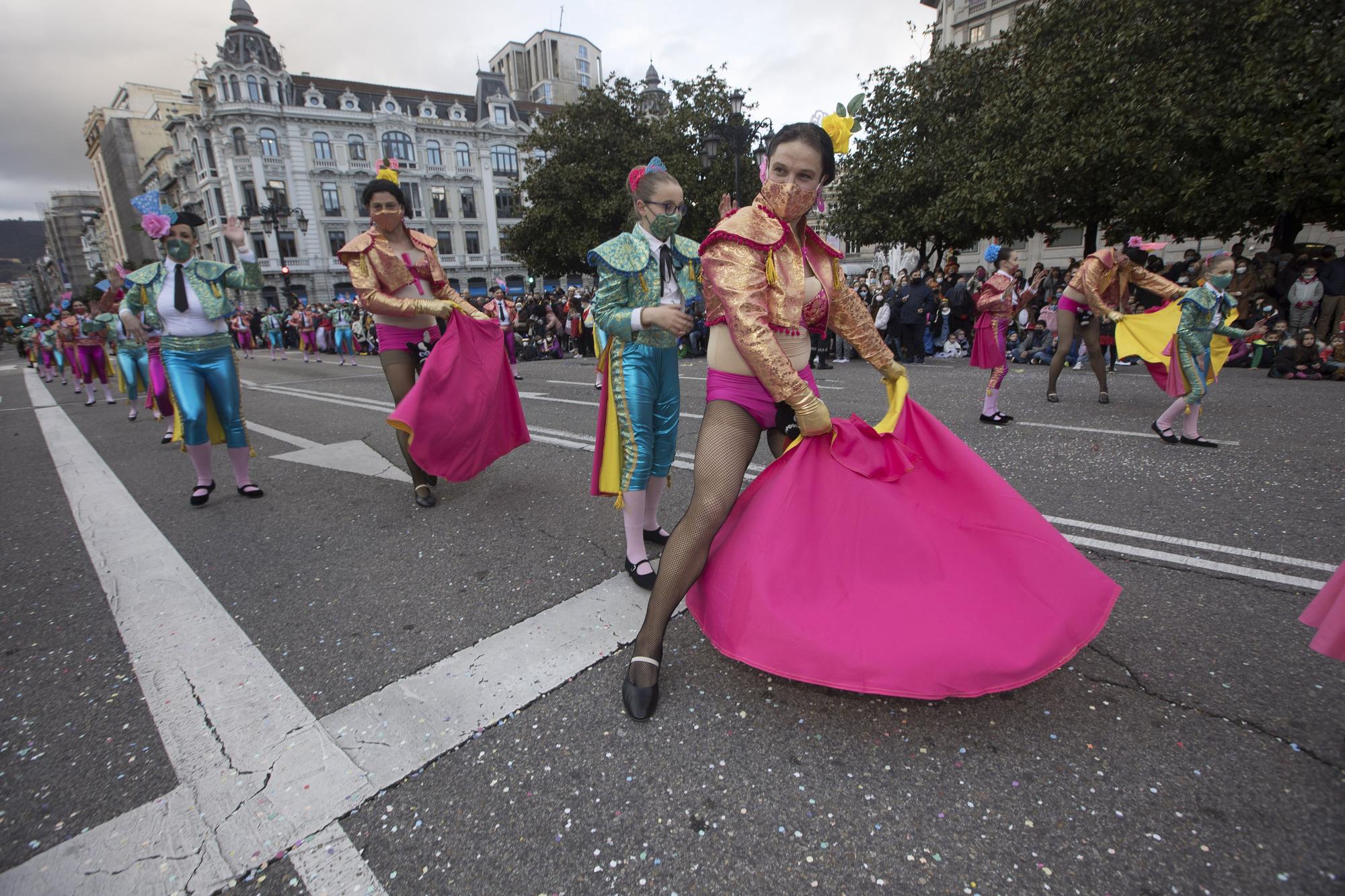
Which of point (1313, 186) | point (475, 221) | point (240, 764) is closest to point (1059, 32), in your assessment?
point (1313, 186)

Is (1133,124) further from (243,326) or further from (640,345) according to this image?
(243,326)

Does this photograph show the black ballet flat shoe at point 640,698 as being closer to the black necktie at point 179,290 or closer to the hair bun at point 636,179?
the hair bun at point 636,179

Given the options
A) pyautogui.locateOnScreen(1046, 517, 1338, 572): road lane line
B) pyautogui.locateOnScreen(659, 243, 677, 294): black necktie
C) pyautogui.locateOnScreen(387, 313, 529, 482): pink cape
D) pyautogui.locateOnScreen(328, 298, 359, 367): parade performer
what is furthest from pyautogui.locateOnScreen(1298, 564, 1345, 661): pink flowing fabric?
pyautogui.locateOnScreen(328, 298, 359, 367): parade performer

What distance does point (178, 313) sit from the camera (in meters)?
4.77

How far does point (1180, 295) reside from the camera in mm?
6320

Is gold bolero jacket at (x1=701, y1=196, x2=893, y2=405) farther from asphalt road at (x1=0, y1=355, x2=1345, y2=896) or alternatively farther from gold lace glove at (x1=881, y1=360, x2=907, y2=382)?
asphalt road at (x1=0, y1=355, x2=1345, y2=896)

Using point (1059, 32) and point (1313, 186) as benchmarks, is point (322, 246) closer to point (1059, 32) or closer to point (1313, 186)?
point (1059, 32)

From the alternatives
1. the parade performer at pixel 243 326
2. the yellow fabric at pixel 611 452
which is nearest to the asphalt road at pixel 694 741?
the yellow fabric at pixel 611 452

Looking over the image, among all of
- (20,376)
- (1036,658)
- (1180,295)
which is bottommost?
(20,376)

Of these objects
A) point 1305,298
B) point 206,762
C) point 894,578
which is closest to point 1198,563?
point 894,578

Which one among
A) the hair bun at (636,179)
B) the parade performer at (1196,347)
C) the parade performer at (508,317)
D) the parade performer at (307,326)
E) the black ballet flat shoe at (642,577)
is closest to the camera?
the hair bun at (636,179)

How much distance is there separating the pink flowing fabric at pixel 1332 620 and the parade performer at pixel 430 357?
4.52 metres

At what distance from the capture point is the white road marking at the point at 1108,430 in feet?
19.7

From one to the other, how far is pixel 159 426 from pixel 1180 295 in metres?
12.8
